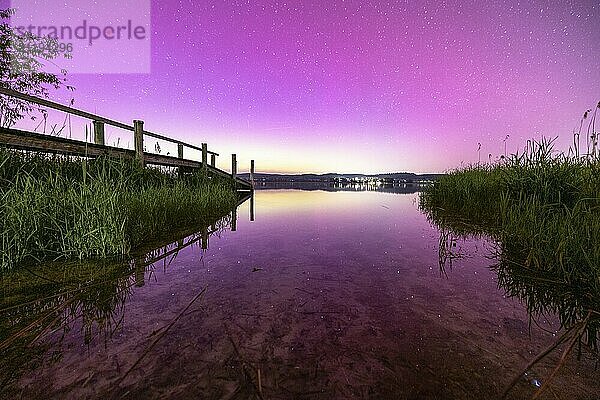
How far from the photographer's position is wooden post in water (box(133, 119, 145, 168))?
8259 mm

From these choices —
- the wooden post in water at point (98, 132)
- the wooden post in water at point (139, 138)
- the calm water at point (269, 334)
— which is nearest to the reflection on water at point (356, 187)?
the wooden post in water at point (139, 138)

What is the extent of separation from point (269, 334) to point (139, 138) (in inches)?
336

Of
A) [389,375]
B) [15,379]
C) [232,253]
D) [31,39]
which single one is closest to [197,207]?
[232,253]

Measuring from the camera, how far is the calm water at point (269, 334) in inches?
54.2

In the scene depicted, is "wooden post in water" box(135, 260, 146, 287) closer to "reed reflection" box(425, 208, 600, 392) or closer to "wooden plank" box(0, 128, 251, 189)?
"wooden plank" box(0, 128, 251, 189)

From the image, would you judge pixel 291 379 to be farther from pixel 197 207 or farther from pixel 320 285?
pixel 197 207

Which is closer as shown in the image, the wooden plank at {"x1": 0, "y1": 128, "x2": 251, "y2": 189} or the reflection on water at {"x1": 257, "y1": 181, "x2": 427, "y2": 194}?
the wooden plank at {"x1": 0, "y1": 128, "x2": 251, "y2": 189}

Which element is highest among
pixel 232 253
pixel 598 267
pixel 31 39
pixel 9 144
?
pixel 31 39

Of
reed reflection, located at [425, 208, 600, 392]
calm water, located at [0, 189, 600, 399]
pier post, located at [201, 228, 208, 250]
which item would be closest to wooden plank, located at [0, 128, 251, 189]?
pier post, located at [201, 228, 208, 250]

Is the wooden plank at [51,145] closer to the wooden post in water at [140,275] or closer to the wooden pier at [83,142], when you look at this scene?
the wooden pier at [83,142]

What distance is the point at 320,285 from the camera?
2889 mm

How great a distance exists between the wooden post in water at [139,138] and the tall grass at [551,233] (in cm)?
Answer: 906

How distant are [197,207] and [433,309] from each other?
252 inches

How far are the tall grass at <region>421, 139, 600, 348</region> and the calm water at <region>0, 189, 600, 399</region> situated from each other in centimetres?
28
